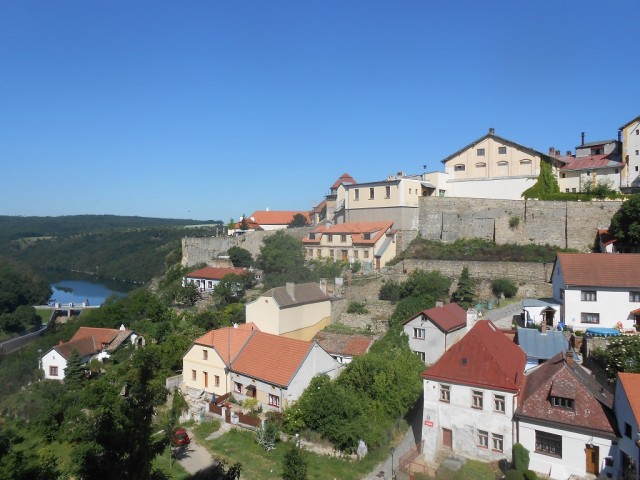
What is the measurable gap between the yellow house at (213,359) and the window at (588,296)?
524 inches

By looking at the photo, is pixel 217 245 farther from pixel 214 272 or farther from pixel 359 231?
pixel 359 231

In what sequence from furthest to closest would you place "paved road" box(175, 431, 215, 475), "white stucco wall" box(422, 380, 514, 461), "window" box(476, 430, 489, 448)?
Answer: "paved road" box(175, 431, 215, 475)
"window" box(476, 430, 489, 448)
"white stucco wall" box(422, 380, 514, 461)

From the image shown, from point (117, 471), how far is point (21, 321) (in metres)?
45.6

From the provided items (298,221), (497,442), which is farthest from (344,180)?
(497,442)

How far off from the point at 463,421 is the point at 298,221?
110ft

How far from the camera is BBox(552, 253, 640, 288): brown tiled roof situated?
18.9 metres

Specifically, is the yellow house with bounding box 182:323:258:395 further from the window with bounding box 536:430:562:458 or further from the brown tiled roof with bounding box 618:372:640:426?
the brown tiled roof with bounding box 618:372:640:426

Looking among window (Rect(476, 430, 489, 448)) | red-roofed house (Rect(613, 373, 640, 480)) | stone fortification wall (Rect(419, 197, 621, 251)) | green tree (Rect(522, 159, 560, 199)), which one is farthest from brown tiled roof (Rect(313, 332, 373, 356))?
green tree (Rect(522, 159, 560, 199))

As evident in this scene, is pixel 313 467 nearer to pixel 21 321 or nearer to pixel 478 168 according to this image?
pixel 478 168

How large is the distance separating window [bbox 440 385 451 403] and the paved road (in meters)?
7.08

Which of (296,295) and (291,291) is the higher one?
(291,291)

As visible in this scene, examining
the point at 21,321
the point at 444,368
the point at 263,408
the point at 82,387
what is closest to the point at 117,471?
the point at 444,368

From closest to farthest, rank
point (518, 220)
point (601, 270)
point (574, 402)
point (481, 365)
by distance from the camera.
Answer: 1. point (574, 402)
2. point (481, 365)
3. point (601, 270)
4. point (518, 220)

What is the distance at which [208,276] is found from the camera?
35125 mm
